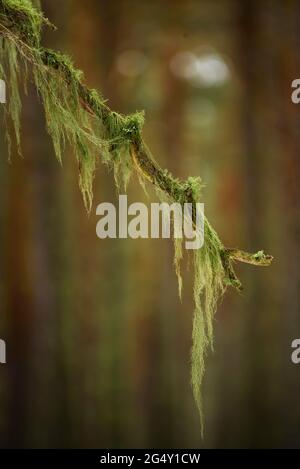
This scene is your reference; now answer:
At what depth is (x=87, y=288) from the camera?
3904 mm

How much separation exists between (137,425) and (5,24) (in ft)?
9.64

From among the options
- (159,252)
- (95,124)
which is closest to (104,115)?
(95,124)

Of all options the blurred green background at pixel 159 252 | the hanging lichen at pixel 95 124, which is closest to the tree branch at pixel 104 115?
the hanging lichen at pixel 95 124

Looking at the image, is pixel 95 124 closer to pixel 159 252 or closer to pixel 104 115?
pixel 104 115

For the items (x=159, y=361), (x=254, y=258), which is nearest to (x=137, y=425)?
(x=159, y=361)

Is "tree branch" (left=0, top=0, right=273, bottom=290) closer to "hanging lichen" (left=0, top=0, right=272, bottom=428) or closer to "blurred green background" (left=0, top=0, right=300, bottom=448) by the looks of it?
"hanging lichen" (left=0, top=0, right=272, bottom=428)

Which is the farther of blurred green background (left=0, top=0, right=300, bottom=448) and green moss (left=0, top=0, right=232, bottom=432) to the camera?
blurred green background (left=0, top=0, right=300, bottom=448)

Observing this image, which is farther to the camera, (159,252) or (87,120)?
(159,252)

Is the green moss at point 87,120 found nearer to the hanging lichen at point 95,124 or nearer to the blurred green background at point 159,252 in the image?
the hanging lichen at point 95,124

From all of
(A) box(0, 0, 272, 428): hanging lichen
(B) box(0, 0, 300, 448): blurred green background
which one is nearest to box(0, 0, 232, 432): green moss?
(A) box(0, 0, 272, 428): hanging lichen

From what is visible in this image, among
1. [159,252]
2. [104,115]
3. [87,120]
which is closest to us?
[104,115]

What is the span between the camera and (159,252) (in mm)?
3898

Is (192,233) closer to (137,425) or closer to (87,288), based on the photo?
(87,288)

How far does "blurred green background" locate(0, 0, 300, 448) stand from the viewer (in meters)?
3.88
